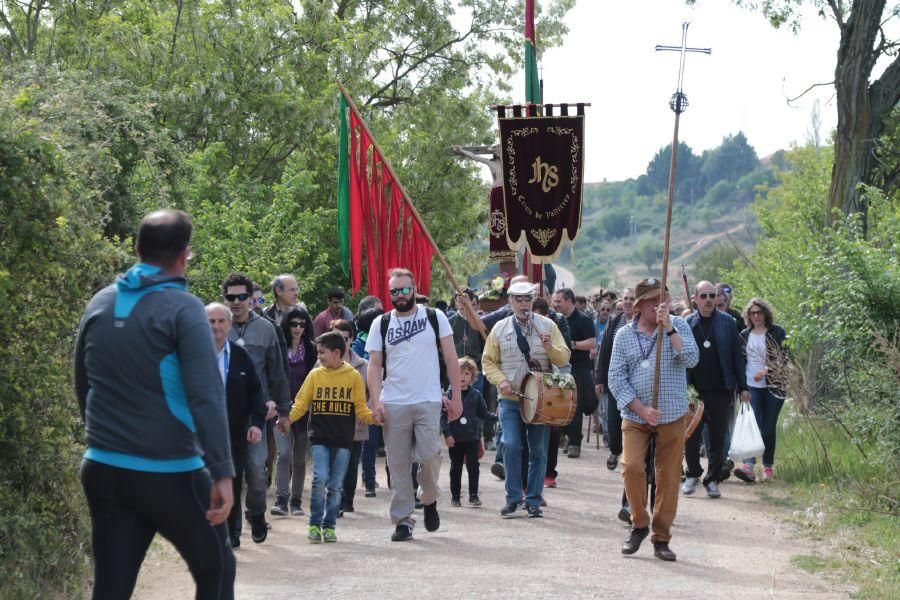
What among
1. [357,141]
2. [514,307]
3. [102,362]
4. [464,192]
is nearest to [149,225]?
[102,362]

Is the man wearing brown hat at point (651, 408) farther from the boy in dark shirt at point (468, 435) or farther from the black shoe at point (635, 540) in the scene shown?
the boy in dark shirt at point (468, 435)

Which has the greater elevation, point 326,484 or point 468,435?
point 468,435

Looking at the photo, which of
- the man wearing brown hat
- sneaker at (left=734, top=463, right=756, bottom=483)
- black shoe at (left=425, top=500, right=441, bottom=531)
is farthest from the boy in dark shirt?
sneaker at (left=734, top=463, right=756, bottom=483)

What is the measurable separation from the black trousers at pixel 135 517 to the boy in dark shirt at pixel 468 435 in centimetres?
721

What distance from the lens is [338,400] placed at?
36.7 ft

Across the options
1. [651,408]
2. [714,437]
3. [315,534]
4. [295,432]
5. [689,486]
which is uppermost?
[651,408]

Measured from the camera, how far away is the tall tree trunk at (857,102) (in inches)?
771

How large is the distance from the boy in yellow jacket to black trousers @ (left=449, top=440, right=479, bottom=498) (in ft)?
5.93

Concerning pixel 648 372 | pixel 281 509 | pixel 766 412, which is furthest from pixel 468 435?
pixel 766 412

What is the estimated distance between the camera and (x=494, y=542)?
10.9 meters

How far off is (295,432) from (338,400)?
124 centimetres

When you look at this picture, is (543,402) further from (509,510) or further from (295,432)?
(295,432)

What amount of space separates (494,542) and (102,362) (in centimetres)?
602

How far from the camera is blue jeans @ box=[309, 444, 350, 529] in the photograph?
11.1 metres
